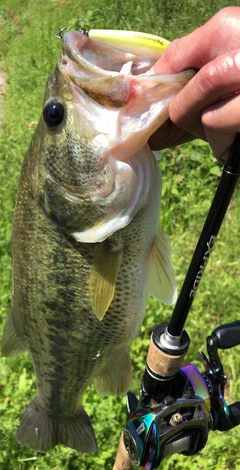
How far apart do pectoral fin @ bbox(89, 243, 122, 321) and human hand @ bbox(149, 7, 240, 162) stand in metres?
0.61

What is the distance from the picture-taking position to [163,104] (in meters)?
1.56

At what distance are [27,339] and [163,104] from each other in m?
1.31

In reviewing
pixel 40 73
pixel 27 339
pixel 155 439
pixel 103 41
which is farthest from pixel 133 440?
pixel 40 73

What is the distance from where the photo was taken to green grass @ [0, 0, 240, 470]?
320 cm

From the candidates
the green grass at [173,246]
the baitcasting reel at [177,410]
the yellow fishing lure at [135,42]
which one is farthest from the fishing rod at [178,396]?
the yellow fishing lure at [135,42]

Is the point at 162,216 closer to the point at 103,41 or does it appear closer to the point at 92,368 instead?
the point at 92,368

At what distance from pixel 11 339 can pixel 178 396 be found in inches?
36.1

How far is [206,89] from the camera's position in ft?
4.17

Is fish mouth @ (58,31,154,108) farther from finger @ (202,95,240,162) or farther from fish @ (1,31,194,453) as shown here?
finger @ (202,95,240,162)

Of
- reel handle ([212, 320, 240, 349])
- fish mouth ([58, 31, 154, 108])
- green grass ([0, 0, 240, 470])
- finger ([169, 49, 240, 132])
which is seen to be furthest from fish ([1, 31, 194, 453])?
green grass ([0, 0, 240, 470])

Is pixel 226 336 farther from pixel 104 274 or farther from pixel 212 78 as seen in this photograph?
pixel 212 78

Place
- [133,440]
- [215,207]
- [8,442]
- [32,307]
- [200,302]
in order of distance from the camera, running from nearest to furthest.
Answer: [215,207], [133,440], [32,307], [8,442], [200,302]

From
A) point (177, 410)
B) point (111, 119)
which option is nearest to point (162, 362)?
point (177, 410)

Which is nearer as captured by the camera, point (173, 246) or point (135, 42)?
point (135, 42)
